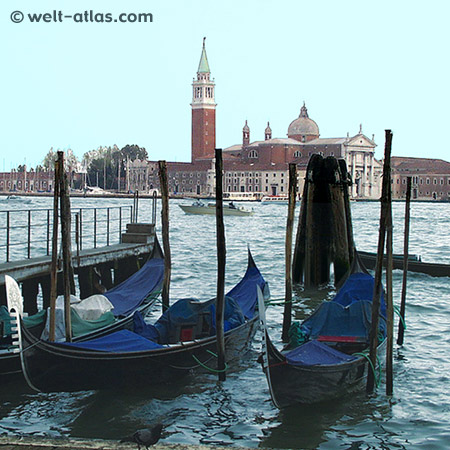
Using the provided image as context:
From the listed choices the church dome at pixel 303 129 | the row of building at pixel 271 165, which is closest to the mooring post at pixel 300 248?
the row of building at pixel 271 165

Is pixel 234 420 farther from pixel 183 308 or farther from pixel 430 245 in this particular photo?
pixel 430 245

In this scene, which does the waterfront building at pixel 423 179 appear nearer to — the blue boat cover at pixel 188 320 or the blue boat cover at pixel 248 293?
the blue boat cover at pixel 248 293

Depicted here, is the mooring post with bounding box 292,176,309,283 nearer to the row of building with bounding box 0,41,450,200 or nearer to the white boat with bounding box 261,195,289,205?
the white boat with bounding box 261,195,289,205

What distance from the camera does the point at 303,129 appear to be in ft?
272

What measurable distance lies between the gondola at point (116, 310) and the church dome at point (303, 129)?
2912 inches

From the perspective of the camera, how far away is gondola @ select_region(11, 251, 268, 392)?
5516mm

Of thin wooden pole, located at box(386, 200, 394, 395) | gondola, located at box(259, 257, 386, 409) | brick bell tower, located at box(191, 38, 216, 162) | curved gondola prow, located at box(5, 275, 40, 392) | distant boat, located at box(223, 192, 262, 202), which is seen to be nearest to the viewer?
curved gondola prow, located at box(5, 275, 40, 392)

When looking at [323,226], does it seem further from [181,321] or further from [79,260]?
[181,321]

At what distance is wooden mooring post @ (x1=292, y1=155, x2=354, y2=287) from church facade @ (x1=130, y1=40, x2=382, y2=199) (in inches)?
2520

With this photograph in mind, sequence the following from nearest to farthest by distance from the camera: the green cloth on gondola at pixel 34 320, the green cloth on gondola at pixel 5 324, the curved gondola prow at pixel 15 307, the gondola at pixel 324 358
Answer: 1. the curved gondola prow at pixel 15 307
2. the gondola at pixel 324 358
3. the green cloth on gondola at pixel 5 324
4. the green cloth on gondola at pixel 34 320

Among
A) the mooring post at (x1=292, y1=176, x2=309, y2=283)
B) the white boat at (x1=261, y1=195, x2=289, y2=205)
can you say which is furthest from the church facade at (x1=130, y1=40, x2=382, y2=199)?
the mooring post at (x1=292, y1=176, x2=309, y2=283)

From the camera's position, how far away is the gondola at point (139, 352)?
217 inches

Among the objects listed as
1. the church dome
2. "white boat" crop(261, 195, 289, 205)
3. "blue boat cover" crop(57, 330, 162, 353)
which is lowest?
"white boat" crop(261, 195, 289, 205)

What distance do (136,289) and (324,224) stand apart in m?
3.76
